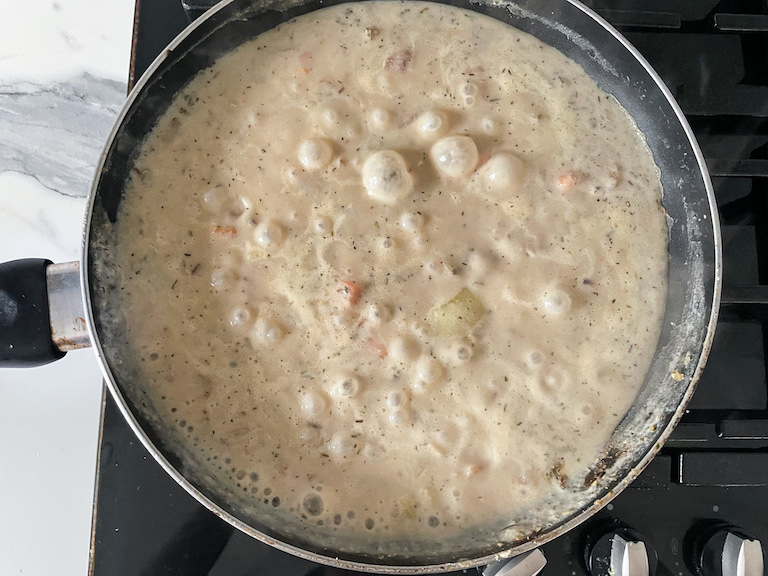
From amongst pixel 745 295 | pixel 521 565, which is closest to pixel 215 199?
pixel 521 565

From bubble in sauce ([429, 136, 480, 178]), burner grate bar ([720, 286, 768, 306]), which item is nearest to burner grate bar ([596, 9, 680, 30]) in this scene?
bubble in sauce ([429, 136, 480, 178])

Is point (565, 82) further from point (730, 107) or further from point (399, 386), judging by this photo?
point (399, 386)

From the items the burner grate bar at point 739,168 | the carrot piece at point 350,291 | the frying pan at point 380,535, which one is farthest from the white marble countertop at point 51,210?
the burner grate bar at point 739,168

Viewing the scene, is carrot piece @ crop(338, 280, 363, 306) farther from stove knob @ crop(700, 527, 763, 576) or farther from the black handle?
stove knob @ crop(700, 527, 763, 576)

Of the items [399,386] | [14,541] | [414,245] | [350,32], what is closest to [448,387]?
[399,386]

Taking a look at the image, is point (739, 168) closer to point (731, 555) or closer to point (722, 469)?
point (722, 469)

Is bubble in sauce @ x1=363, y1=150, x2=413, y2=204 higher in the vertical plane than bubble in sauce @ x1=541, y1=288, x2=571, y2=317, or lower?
higher
